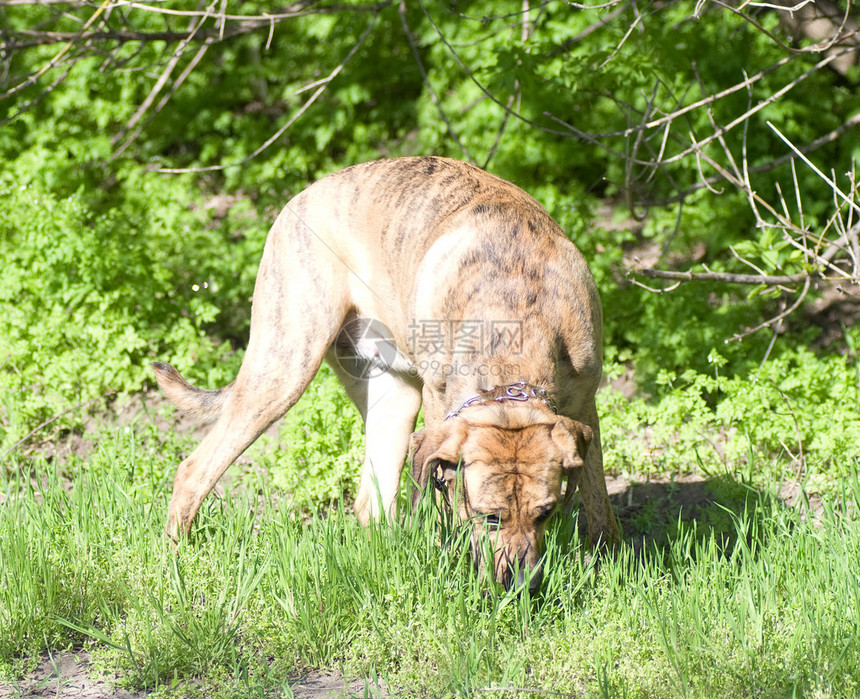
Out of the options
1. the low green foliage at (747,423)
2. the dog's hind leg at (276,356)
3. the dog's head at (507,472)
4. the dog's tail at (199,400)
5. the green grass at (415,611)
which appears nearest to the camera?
the green grass at (415,611)

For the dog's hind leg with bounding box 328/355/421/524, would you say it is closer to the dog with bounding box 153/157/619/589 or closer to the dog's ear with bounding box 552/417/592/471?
the dog with bounding box 153/157/619/589

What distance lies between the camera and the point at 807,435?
17.2 ft

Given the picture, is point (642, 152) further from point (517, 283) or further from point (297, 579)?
point (297, 579)

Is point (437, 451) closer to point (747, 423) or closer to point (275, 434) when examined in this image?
point (747, 423)

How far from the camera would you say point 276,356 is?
14.7ft

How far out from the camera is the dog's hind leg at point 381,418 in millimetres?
4957

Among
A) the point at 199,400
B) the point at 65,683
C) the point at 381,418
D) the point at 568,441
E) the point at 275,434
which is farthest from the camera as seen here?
the point at 275,434

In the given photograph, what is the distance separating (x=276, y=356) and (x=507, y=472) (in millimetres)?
1495

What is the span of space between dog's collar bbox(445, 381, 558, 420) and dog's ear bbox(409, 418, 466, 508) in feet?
0.40

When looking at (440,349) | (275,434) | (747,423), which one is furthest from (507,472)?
(275,434)

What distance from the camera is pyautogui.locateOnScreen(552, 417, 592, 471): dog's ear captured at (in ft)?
11.6

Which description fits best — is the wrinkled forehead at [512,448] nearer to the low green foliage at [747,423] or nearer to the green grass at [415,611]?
the green grass at [415,611]

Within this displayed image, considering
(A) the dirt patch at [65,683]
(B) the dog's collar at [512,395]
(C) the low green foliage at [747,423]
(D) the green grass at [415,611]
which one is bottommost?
(A) the dirt patch at [65,683]

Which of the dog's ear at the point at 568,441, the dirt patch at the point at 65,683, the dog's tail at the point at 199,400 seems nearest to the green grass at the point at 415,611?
the dirt patch at the point at 65,683
